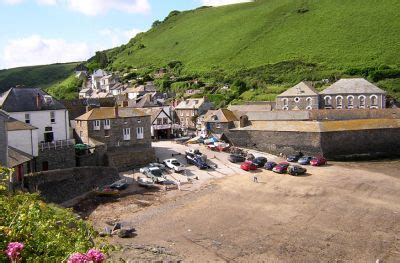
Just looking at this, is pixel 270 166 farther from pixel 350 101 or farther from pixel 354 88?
pixel 354 88

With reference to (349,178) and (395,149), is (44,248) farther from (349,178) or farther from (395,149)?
(395,149)

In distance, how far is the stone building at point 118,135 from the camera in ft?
119

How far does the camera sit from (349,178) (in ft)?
107

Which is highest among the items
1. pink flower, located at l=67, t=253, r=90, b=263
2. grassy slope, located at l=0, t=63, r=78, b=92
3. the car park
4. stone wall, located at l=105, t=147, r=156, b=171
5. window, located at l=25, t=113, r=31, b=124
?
grassy slope, located at l=0, t=63, r=78, b=92

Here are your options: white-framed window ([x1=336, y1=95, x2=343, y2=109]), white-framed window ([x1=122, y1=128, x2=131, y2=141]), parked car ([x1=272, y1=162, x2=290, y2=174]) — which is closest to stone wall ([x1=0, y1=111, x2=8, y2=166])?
white-framed window ([x1=122, y1=128, x2=131, y2=141])

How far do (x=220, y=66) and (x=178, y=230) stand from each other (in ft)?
268

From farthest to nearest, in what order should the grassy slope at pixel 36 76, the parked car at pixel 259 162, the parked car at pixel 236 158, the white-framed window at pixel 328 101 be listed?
the grassy slope at pixel 36 76 → the white-framed window at pixel 328 101 → the parked car at pixel 236 158 → the parked car at pixel 259 162

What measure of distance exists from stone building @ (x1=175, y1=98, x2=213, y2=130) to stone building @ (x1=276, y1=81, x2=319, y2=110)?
422 inches

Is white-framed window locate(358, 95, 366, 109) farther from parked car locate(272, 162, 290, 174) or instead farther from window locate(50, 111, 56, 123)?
window locate(50, 111, 56, 123)

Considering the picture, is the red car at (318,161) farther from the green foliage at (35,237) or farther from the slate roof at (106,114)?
the green foliage at (35,237)

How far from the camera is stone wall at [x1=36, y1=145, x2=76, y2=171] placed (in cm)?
3089

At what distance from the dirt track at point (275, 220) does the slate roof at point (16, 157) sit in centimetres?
567

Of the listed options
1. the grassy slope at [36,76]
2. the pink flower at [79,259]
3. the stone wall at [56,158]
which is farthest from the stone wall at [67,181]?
the grassy slope at [36,76]

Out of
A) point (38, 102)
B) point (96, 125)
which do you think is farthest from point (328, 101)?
point (38, 102)
